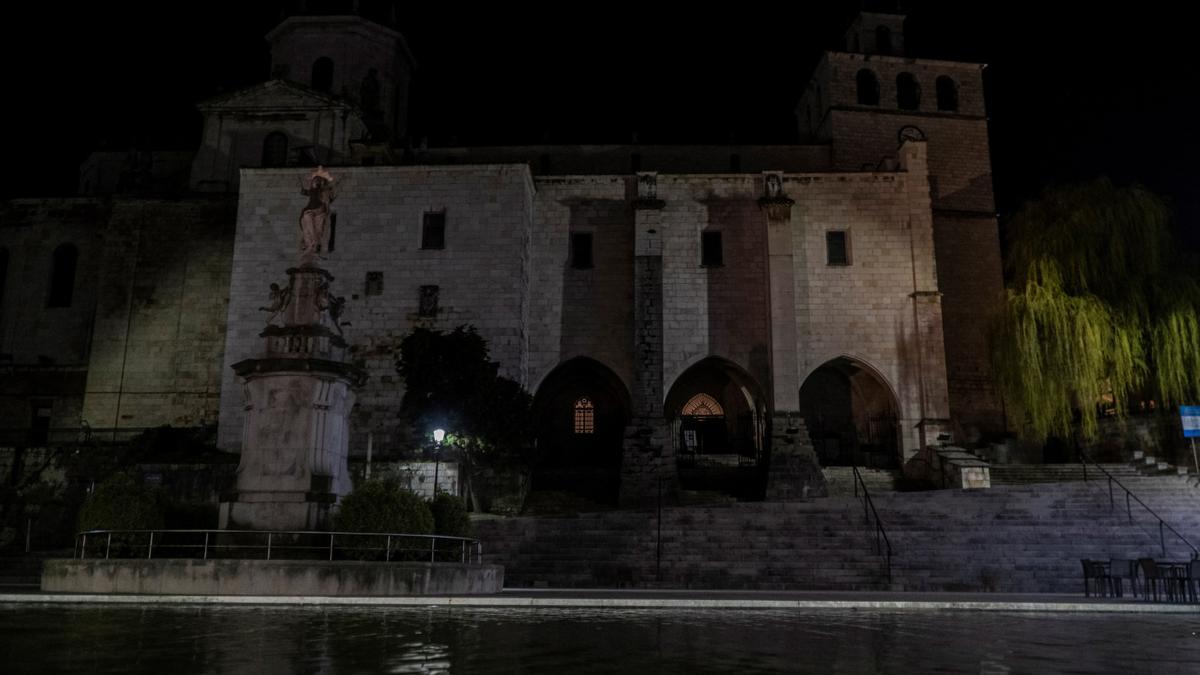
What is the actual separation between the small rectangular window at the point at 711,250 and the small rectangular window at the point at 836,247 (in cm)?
352

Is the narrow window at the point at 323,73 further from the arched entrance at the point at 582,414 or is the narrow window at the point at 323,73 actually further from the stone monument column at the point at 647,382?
the arched entrance at the point at 582,414

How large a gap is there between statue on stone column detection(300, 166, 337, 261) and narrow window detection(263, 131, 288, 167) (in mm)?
21478

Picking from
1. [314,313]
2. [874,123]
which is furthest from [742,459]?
[314,313]

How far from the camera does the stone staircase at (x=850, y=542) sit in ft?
53.6

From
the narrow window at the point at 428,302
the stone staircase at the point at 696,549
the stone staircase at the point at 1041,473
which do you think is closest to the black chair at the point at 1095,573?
the stone staircase at the point at 696,549

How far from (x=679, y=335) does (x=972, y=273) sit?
40.3ft

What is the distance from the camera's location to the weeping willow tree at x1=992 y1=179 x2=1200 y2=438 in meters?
25.3

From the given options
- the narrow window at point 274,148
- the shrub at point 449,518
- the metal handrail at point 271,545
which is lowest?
the metal handrail at point 271,545

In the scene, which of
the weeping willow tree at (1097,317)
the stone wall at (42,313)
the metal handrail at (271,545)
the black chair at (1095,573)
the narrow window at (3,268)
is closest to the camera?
the metal handrail at (271,545)

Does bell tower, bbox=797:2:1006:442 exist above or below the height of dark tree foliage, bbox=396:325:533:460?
above

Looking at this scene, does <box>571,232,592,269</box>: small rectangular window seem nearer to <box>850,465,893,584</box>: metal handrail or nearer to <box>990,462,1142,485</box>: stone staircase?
<box>850,465,893,584</box>: metal handrail

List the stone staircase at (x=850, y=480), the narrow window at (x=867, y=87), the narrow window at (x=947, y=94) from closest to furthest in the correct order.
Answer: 1. the stone staircase at (x=850, y=480)
2. the narrow window at (x=867, y=87)
3. the narrow window at (x=947, y=94)

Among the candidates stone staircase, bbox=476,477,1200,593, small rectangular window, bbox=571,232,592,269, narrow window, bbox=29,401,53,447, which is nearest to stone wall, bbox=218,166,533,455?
small rectangular window, bbox=571,232,592,269

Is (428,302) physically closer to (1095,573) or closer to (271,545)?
(271,545)
